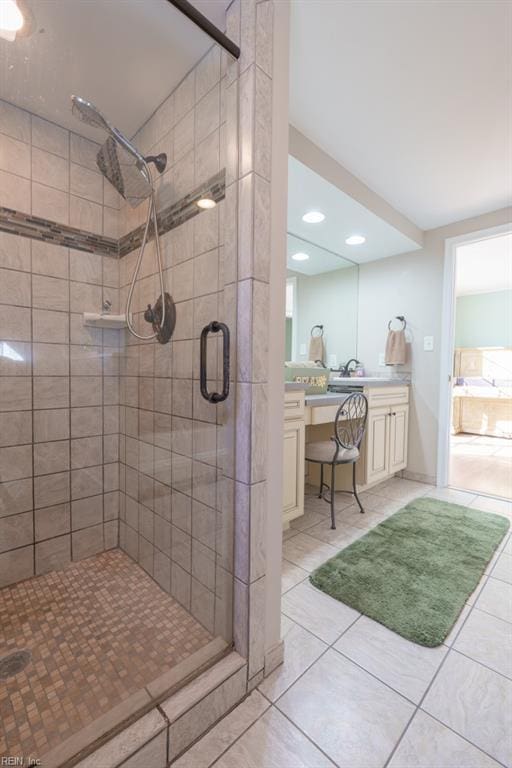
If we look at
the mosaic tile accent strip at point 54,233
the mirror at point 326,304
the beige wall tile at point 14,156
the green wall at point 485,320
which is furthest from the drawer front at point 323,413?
the green wall at point 485,320

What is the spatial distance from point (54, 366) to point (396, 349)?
2.78m

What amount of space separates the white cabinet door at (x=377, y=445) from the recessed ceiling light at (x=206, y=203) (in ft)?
6.46

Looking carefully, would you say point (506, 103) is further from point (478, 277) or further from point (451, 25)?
point (478, 277)

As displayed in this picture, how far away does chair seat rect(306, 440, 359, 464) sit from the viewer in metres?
2.19

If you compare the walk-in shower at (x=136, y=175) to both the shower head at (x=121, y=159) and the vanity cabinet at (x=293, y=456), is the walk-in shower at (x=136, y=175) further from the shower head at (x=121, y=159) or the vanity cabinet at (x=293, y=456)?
the vanity cabinet at (x=293, y=456)

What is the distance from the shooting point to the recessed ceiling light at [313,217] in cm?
246

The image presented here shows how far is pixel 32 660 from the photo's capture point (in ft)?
3.69

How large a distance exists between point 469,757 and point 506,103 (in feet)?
8.70

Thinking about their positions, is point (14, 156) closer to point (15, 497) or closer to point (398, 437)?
point (15, 497)

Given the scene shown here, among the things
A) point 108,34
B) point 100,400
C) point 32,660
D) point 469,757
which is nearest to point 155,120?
point 108,34

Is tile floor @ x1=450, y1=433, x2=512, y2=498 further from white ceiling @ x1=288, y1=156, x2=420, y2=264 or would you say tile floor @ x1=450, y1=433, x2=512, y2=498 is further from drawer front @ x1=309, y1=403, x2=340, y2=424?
white ceiling @ x1=288, y1=156, x2=420, y2=264

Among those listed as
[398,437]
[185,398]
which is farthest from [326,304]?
[185,398]

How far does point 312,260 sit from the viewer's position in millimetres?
3180

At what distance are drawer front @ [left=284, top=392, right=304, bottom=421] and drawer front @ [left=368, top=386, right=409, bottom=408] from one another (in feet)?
2.94
